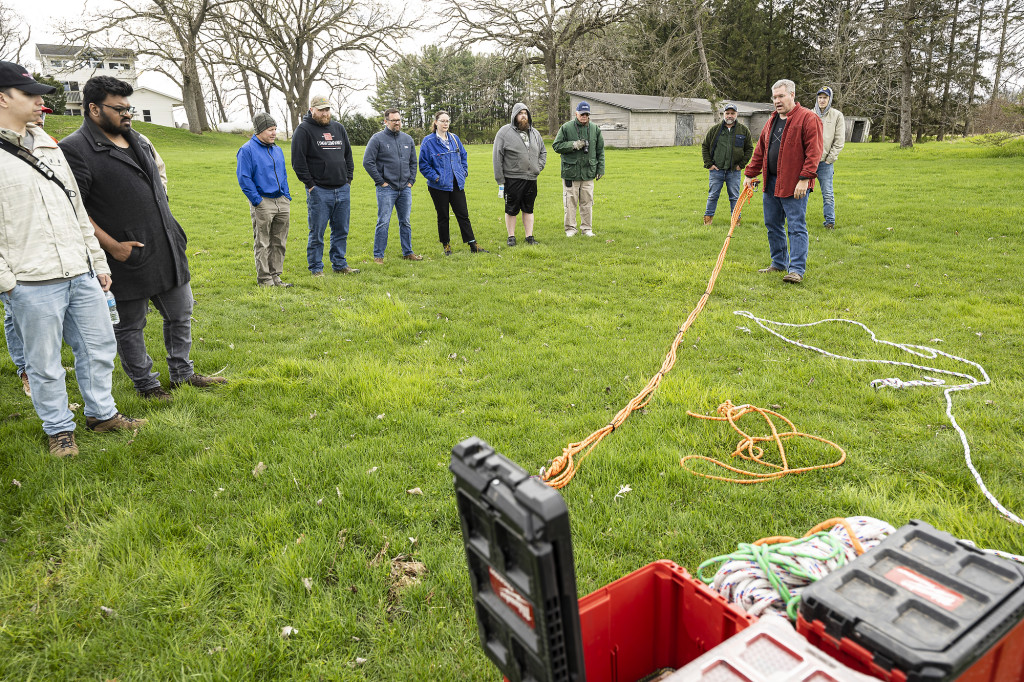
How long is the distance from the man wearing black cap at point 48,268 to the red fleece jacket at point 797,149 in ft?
21.9

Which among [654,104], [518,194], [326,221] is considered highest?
[654,104]

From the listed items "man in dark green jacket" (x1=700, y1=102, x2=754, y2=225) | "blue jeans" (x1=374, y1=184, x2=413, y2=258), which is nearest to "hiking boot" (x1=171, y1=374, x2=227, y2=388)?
"blue jeans" (x1=374, y1=184, x2=413, y2=258)

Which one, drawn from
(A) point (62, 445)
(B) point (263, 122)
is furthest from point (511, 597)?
(B) point (263, 122)

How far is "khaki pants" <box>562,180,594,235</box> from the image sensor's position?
10539 millimetres

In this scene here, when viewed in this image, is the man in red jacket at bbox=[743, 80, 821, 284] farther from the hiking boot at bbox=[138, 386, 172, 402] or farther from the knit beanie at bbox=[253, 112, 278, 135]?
the hiking boot at bbox=[138, 386, 172, 402]

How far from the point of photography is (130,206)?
14.7 feet

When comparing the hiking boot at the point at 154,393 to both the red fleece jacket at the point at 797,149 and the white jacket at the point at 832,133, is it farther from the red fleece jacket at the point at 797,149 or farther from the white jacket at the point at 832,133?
the white jacket at the point at 832,133

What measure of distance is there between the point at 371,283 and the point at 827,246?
6.58 metres

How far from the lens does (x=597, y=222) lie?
1212 cm

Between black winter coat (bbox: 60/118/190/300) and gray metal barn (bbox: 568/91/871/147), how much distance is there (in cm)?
3143

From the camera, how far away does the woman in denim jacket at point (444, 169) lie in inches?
375

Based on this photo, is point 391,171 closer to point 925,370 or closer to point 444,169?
point 444,169

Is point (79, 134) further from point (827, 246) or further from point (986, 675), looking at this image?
point (827, 246)

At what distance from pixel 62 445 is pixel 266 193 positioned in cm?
473
